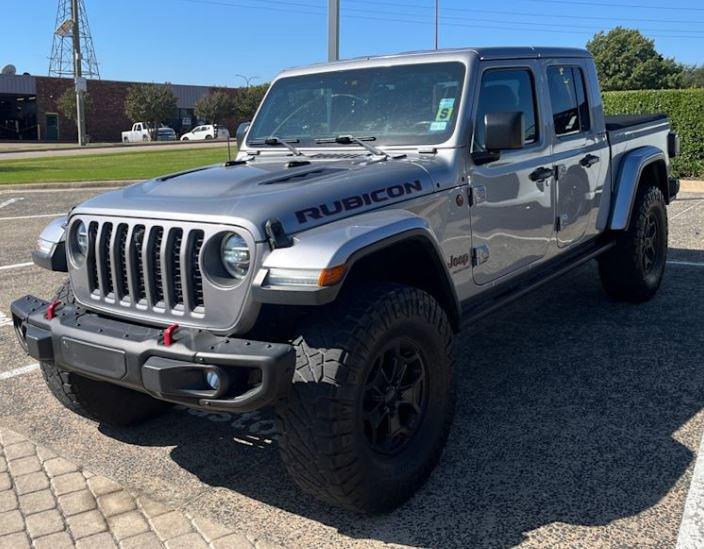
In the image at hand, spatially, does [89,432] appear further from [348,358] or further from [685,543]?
[685,543]

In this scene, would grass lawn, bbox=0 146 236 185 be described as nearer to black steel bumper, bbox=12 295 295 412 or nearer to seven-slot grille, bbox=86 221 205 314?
seven-slot grille, bbox=86 221 205 314

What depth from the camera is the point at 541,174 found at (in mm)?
4336

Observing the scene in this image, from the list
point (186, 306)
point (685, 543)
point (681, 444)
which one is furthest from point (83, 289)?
point (681, 444)

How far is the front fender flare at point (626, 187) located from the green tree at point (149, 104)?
47539 millimetres

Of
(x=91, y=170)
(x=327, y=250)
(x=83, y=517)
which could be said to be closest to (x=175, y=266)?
(x=327, y=250)

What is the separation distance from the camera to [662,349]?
489cm

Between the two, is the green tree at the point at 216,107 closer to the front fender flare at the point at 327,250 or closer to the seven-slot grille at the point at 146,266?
the seven-slot grille at the point at 146,266

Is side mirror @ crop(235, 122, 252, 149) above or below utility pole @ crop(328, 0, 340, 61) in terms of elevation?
below

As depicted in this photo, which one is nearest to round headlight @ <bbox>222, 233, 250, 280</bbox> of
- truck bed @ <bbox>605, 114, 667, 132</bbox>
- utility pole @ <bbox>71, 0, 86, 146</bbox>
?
truck bed @ <bbox>605, 114, 667, 132</bbox>

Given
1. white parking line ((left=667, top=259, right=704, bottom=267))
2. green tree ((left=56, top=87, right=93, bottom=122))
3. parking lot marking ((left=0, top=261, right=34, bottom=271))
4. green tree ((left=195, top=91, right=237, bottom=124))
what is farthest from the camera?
green tree ((left=195, top=91, right=237, bottom=124))

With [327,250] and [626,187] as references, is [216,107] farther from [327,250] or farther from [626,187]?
[327,250]

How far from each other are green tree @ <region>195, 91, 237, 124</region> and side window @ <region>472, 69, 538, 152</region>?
175ft

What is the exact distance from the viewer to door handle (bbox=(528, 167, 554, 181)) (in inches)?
167

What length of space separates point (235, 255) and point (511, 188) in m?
1.87
